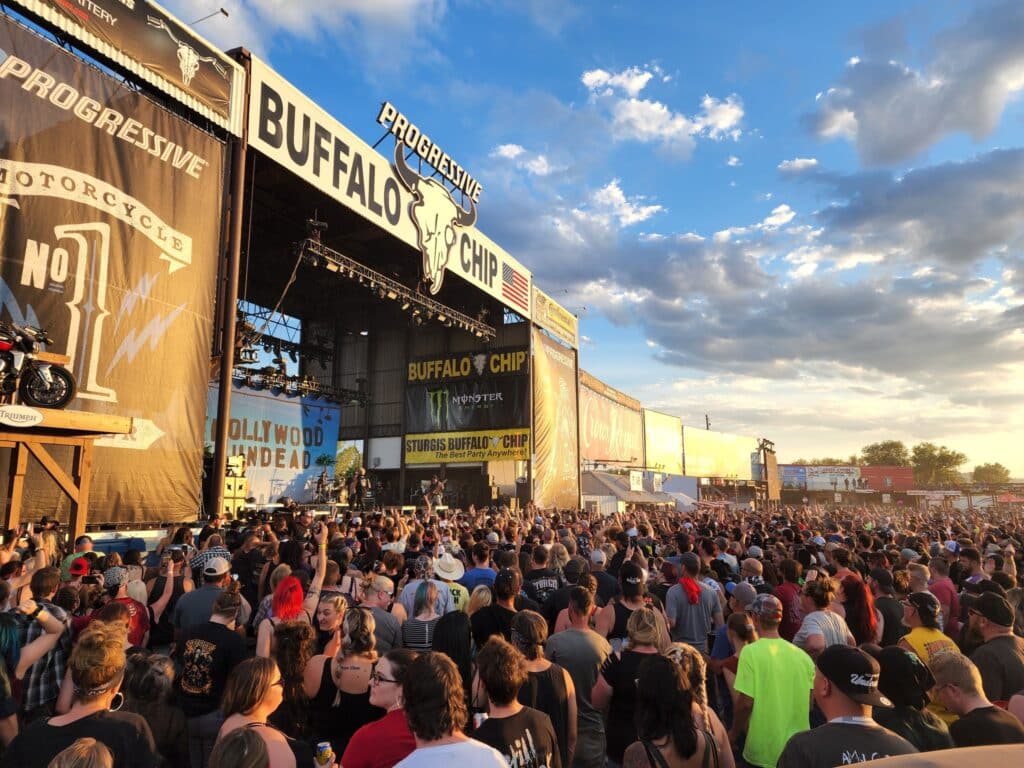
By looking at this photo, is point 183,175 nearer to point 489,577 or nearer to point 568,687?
point 489,577

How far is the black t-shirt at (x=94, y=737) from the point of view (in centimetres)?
228

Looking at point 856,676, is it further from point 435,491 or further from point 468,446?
point 468,446

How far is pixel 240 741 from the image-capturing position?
2.16 meters

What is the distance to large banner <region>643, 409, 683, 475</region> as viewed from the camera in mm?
49250

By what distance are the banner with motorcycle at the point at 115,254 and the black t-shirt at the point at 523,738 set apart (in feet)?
36.4

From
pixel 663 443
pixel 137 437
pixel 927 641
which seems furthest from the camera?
pixel 663 443

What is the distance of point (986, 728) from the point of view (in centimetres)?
258

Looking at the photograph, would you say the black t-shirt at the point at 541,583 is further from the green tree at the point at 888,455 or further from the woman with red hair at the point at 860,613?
the green tree at the point at 888,455

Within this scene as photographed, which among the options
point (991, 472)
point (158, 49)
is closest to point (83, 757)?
point (158, 49)

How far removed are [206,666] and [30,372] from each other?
9.90 metres

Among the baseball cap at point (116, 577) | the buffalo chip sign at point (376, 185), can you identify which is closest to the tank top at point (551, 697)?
the baseball cap at point (116, 577)

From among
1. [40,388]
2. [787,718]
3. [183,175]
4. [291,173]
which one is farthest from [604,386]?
[787,718]

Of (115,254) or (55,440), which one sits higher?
(115,254)

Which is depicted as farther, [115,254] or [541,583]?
[115,254]
